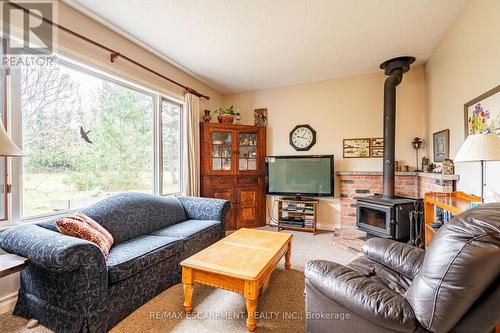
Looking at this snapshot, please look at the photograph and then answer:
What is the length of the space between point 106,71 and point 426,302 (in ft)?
10.3

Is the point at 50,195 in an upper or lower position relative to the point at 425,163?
lower

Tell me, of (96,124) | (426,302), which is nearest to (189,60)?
(96,124)

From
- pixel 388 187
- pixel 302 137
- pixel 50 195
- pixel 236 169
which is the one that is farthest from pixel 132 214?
pixel 388 187

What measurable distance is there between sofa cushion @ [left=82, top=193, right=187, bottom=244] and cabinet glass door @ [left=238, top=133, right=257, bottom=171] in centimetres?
153

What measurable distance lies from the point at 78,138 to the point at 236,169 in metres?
2.23

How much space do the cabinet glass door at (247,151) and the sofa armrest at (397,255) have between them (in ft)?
8.44

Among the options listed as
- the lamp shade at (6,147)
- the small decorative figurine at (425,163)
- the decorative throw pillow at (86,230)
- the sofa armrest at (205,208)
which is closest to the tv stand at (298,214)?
the sofa armrest at (205,208)

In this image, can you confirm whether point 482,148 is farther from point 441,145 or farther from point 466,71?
point 441,145

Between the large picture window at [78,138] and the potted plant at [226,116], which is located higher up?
the potted plant at [226,116]

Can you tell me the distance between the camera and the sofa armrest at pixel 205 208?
2871mm

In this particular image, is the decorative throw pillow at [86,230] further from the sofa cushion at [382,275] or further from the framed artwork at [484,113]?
the framed artwork at [484,113]

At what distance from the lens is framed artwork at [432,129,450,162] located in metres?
2.62

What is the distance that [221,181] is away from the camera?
385 centimetres

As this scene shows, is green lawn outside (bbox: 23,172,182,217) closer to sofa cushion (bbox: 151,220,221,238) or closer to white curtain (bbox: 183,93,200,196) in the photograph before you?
sofa cushion (bbox: 151,220,221,238)
